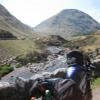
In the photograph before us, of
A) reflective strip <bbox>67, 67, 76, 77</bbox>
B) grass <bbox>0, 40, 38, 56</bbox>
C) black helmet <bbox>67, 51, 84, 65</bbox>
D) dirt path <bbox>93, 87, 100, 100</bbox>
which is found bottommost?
grass <bbox>0, 40, 38, 56</bbox>

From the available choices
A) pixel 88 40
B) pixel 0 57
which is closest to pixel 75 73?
pixel 0 57

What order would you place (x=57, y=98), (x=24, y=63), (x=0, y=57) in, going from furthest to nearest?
(x=0, y=57) → (x=24, y=63) → (x=57, y=98)

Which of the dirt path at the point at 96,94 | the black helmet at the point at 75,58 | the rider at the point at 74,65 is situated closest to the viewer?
the rider at the point at 74,65

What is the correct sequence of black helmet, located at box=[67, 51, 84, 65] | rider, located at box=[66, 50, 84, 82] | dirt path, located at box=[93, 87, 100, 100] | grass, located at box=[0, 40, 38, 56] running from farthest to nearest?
1. grass, located at box=[0, 40, 38, 56]
2. dirt path, located at box=[93, 87, 100, 100]
3. black helmet, located at box=[67, 51, 84, 65]
4. rider, located at box=[66, 50, 84, 82]

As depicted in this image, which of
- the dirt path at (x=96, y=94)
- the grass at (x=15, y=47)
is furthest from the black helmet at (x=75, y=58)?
the grass at (x=15, y=47)

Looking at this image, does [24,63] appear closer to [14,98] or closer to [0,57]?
[0,57]

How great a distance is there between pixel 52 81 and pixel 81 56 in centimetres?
135

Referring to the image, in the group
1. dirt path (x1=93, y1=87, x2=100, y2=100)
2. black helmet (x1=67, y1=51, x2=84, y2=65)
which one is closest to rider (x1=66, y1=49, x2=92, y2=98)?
black helmet (x1=67, y1=51, x2=84, y2=65)

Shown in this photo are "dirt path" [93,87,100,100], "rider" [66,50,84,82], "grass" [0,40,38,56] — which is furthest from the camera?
"grass" [0,40,38,56]

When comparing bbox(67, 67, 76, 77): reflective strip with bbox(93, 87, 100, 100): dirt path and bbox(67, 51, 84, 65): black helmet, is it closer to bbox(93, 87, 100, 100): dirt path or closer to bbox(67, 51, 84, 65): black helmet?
bbox(67, 51, 84, 65): black helmet

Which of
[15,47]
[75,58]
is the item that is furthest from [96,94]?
[15,47]

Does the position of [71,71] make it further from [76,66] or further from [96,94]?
[96,94]

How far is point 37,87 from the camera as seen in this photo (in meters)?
4.48

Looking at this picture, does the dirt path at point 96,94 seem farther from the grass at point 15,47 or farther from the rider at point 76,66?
the grass at point 15,47
